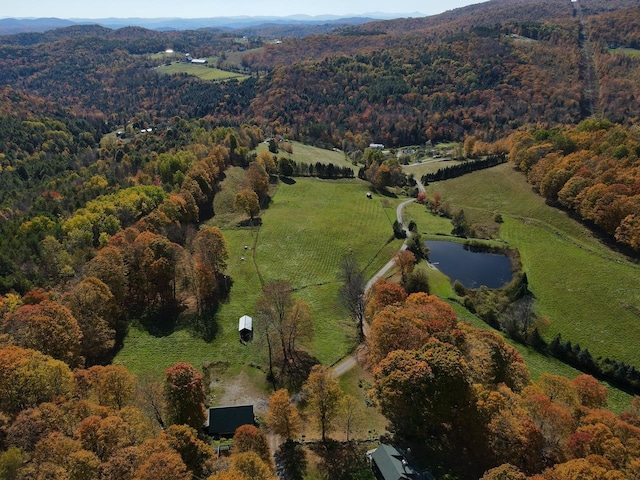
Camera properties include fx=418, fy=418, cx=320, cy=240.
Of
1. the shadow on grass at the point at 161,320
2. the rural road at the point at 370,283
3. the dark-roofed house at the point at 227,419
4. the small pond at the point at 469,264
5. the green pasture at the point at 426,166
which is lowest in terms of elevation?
the small pond at the point at 469,264

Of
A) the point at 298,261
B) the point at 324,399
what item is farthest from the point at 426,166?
the point at 324,399

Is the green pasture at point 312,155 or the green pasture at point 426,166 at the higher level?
the green pasture at point 312,155

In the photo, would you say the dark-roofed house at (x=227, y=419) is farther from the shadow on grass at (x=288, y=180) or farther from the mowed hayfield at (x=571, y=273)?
the shadow on grass at (x=288, y=180)

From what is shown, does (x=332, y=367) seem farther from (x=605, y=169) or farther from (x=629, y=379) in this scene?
(x=605, y=169)

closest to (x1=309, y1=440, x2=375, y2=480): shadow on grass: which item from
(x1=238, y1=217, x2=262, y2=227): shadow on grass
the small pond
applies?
the small pond

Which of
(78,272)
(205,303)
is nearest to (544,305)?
(205,303)

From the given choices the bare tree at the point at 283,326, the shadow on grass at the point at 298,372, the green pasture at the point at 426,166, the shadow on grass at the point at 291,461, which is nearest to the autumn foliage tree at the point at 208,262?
the bare tree at the point at 283,326

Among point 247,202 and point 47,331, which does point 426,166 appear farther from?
point 47,331

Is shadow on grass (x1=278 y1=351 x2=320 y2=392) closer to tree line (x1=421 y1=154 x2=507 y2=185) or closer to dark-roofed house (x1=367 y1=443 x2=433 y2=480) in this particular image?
dark-roofed house (x1=367 y1=443 x2=433 y2=480)
